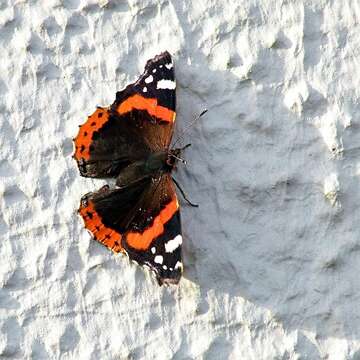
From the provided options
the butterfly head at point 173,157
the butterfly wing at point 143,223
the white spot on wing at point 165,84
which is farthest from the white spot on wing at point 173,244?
the white spot on wing at point 165,84

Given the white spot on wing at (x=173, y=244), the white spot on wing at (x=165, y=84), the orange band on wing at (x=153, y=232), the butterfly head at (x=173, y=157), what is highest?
the white spot on wing at (x=165, y=84)

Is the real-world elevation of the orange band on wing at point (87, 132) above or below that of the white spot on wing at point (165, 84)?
below

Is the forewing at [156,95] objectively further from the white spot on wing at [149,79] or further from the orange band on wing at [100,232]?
the orange band on wing at [100,232]

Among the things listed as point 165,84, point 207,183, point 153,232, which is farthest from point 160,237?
point 165,84

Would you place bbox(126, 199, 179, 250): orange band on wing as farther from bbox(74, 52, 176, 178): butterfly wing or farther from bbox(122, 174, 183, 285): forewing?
bbox(74, 52, 176, 178): butterfly wing

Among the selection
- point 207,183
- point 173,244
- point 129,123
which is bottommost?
point 173,244

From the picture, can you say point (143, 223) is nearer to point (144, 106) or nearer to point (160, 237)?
point (160, 237)

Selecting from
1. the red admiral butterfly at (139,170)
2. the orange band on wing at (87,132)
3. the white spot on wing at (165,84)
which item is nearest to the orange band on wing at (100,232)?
the red admiral butterfly at (139,170)
